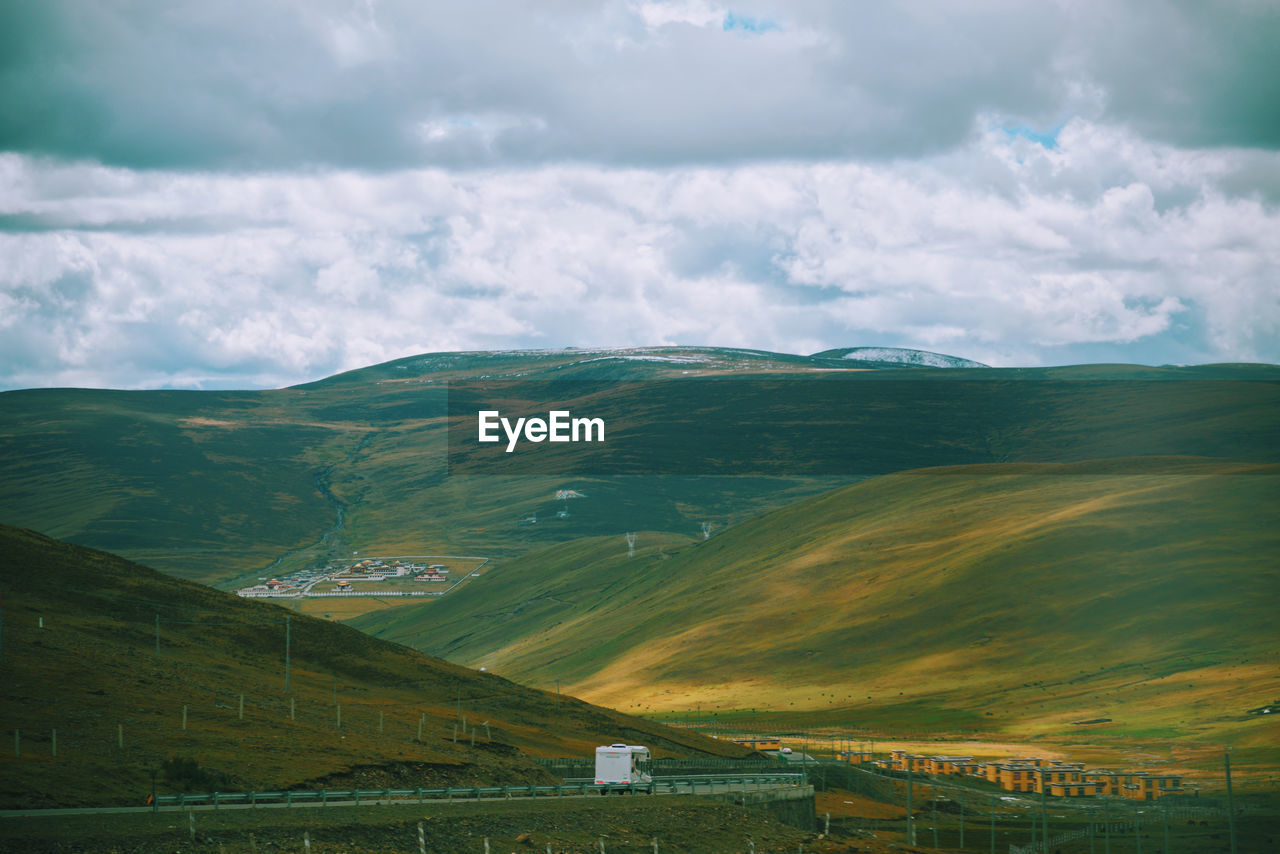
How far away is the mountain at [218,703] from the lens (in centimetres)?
5703

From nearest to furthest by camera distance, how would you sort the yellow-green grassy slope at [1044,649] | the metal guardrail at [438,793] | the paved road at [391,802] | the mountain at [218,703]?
1. the paved road at [391,802]
2. the metal guardrail at [438,793]
3. the mountain at [218,703]
4. the yellow-green grassy slope at [1044,649]

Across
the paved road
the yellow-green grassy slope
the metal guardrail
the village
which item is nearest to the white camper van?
the metal guardrail

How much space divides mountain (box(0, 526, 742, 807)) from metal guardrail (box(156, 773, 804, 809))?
272cm

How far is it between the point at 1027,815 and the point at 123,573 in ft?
257

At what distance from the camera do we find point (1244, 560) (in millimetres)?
176250

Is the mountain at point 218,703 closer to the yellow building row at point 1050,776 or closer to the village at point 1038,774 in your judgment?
the village at point 1038,774

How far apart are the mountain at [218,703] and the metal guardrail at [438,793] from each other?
272 cm

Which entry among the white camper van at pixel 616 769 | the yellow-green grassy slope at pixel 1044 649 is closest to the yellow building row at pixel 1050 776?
the yellow-green grassy slope at pixel 1044 649

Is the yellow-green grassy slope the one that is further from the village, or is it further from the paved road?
the paved road

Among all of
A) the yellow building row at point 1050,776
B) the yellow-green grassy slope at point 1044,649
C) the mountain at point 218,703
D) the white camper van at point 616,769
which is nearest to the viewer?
the mountain at point 218,703

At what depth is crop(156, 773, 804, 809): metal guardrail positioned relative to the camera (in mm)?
50750

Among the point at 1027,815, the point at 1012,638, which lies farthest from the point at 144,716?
the point at 1012,638

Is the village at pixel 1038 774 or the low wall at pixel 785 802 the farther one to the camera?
the village at pixel 1038 774

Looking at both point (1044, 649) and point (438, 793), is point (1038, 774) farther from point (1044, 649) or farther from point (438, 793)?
point (1044, 649)
